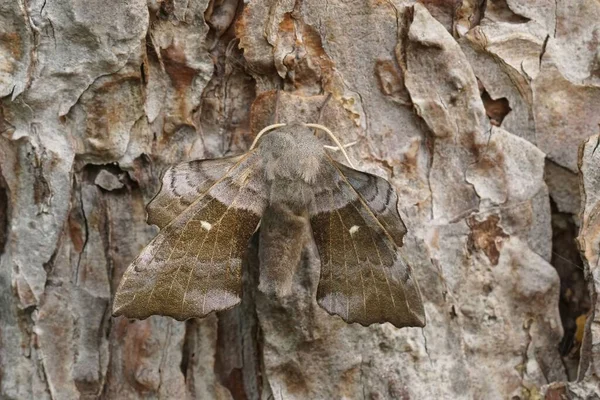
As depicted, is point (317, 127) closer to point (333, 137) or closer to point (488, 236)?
point (333, 137)

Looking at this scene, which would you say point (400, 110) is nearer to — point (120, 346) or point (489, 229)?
point (489, 229)

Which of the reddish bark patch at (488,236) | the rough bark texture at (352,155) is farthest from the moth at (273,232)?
the reddish bark patch at (488,236)

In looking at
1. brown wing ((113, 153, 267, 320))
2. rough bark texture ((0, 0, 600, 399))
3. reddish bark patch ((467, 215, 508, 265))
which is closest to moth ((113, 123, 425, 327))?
brown wing ((113, 153, 267, 320))

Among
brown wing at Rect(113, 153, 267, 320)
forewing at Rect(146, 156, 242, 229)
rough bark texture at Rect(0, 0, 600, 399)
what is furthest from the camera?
rough bark texture at Rect(0, 0, 600, 399)

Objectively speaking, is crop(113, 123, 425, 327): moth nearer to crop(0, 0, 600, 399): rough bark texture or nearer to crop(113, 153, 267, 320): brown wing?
crop(113, 153, 267, 320): brown wing

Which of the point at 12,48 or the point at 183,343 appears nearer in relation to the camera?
the point at 12,48

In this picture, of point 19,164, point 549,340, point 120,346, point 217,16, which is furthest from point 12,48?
point 549,340

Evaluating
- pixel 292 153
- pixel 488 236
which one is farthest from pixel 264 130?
pixel 488 236
